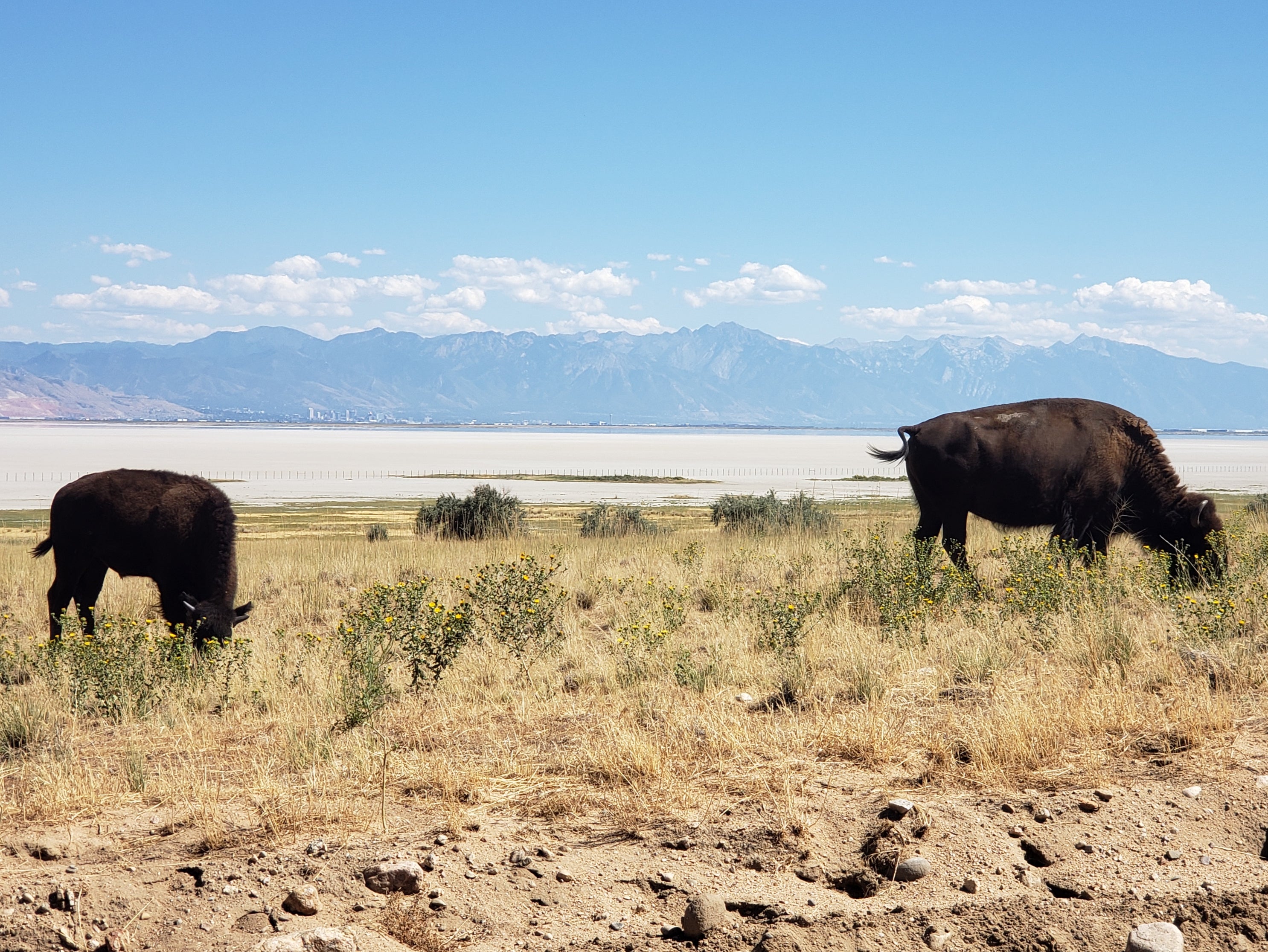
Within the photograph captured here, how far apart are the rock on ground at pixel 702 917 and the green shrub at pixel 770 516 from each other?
15019mm

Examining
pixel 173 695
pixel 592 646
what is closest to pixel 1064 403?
pixel 592 646

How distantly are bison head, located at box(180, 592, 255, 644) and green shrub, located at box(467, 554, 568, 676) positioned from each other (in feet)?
7.89

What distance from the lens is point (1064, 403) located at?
40.2 feet

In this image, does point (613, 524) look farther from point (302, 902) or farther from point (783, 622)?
point (302, 902)

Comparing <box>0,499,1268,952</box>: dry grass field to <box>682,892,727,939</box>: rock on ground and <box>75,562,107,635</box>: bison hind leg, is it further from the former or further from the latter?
<box>75,562,107,635</box>: bison hind leg

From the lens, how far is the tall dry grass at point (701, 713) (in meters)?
5.29

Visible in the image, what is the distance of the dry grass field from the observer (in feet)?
13.8

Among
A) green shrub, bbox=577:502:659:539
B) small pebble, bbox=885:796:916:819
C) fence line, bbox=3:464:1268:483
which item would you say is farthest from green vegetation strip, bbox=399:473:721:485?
small pebble, bbox=885:796:916:819

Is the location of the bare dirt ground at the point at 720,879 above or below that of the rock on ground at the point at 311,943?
above

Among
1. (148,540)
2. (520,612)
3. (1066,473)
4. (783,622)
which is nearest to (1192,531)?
(1066,473)

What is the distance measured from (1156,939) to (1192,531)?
890cm

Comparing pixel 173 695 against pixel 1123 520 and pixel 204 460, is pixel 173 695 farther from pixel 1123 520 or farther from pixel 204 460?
pixel 204 460

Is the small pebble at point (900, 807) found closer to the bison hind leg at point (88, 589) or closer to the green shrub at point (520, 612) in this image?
the green shrub at point (520, 612)

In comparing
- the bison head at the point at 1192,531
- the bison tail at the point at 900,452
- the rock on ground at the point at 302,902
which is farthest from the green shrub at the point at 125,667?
the bison head at the point at 1192,531
